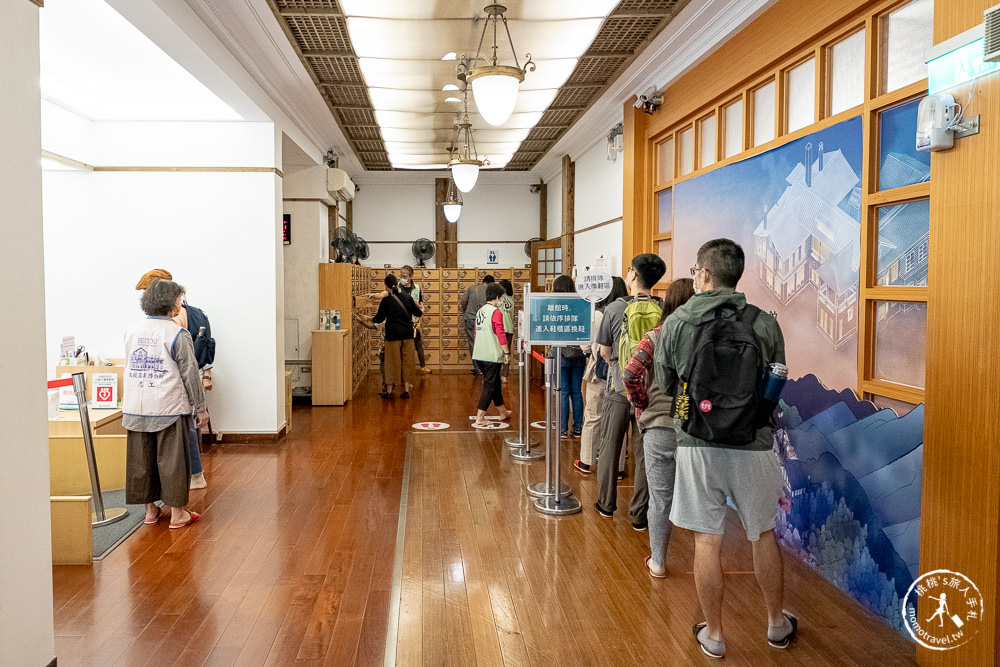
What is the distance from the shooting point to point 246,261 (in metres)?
6.52

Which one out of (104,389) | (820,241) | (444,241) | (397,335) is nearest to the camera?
(820,241)

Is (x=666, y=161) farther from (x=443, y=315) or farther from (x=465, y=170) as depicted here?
(x=443, y=315)

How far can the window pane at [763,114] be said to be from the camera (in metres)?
4.45

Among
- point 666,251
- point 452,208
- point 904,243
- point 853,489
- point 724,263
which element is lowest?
point 853,489

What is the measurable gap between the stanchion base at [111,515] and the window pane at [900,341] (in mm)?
4603

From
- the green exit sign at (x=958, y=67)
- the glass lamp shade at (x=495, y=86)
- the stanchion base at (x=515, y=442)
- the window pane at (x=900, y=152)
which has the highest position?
the glass lamp shade at (x=495, y=86)

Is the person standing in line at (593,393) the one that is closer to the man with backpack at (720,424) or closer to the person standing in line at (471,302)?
the man with backpack at (720,424)

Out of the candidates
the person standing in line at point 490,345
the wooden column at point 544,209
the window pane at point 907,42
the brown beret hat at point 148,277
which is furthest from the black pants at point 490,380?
the wooden column at point 544,209

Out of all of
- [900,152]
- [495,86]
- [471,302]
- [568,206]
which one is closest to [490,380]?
[495,86]

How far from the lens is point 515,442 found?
6621mm

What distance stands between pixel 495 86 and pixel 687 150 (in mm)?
2377

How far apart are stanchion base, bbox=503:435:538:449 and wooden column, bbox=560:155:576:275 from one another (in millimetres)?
4251

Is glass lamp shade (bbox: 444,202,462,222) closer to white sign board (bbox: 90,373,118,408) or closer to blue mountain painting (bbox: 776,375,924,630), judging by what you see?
white sign board (bbox: 90,373,118,408)

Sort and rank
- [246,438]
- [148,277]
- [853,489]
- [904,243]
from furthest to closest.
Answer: [246,438] < [148,277] < [853,489] < [904,243]
